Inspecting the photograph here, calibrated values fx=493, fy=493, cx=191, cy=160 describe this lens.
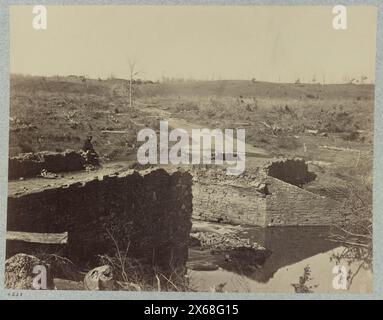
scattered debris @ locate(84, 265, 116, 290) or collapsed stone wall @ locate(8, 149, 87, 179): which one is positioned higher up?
collapsed stone wall @ locate(8, 149, 87, 179)

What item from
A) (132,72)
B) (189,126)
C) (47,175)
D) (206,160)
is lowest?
(47,175)

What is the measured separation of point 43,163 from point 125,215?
77 cm

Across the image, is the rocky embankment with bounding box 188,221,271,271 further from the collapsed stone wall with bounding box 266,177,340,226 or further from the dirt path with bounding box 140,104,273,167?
the dirt path with bounding box 140,104,273,167

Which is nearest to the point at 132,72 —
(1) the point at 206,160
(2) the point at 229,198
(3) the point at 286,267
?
(1) the point at 206,160

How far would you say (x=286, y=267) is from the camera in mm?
3842

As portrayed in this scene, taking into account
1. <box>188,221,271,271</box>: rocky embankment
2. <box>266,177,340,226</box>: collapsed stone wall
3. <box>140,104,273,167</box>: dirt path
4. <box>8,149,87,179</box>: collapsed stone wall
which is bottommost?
<box>188,221,271,271</box>: rocky embankment

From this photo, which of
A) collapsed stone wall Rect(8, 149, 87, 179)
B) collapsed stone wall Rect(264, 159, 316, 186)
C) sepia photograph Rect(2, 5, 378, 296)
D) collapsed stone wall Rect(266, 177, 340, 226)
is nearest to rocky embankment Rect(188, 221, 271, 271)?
sepia photograph Rect(2, 5, 378, 296)

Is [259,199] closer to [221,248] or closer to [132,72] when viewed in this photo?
[221,248]

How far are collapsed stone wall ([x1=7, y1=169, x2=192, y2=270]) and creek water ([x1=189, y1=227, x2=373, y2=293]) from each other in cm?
26

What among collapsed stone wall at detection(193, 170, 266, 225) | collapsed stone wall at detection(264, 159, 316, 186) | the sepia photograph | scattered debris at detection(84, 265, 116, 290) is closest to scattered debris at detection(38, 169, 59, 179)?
the sepia photograph

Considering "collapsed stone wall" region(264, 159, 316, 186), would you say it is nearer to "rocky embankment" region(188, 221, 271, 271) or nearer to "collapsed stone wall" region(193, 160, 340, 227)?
"collapsed stone wall" region(193, 160, 340, 227)

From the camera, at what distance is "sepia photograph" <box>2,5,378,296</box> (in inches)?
151

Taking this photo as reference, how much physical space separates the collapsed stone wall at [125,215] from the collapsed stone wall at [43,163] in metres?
0.16

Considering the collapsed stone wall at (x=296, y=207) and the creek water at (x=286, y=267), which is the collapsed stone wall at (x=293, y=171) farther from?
the creek water at (x=286, y=267)
